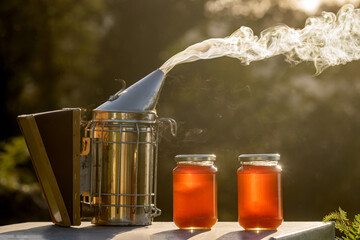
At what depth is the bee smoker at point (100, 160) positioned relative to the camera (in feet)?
8.70

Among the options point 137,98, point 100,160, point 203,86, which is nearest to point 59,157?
point 100,160

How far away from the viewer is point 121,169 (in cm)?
269

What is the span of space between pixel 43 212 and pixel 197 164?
440 centimetres

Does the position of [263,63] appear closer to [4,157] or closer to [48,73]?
[48,73]

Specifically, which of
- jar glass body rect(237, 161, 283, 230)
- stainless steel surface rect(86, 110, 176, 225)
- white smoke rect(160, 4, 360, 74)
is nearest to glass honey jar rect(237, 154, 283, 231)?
jar glass body rect(237, 161, 283, 230)

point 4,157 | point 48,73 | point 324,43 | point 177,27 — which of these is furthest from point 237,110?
point 324,43

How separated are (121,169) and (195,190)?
1.34 ft

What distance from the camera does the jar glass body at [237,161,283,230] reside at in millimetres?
2506

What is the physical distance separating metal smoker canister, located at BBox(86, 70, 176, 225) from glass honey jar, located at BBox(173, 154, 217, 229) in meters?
0.24

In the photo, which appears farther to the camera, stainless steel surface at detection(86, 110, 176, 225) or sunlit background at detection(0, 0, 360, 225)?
sunlit background at detection(0, 0, 360, 225)

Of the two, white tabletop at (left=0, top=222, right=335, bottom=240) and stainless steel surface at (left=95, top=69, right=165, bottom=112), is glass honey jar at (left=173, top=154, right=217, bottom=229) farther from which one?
stainless steel surface at (left=95, top=69, right=165, bottom=112)

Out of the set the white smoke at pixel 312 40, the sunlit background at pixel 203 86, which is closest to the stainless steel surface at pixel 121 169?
the white smoke at pixel 312 40

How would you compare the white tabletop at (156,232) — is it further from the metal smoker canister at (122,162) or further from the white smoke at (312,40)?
the white smoke at (312,40)

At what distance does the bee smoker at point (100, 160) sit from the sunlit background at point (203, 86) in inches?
154
